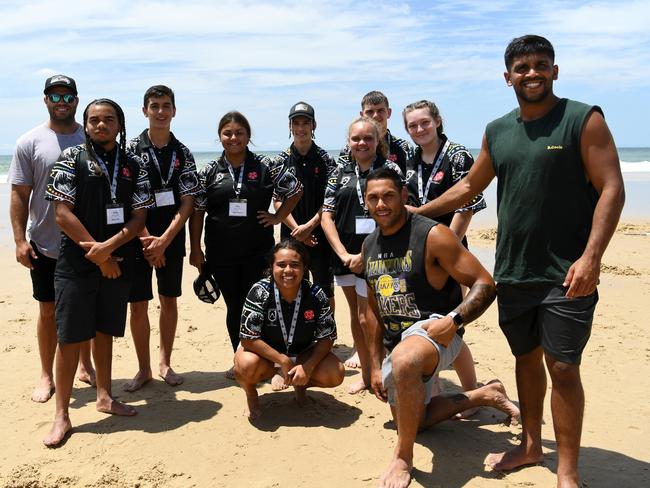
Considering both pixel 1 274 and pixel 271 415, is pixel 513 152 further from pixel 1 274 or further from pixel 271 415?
pixel 1 274

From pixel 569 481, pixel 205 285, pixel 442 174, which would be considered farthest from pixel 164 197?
pixel 569 481

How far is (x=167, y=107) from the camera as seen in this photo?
16.2ft

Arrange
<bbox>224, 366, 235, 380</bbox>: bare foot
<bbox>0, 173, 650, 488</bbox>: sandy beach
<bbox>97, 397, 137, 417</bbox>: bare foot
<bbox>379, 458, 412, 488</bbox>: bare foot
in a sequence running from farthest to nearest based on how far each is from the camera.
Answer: <bbox>224, 366, 235, 380</bbox>: bare foot < <bbox>97, 397, 137, 417</bbox>: bare foot < <bbox>0, 173, 650, 488</bbox>: sandy beach < <bbox>379, 458, 412, 488</bbox>: bare foot

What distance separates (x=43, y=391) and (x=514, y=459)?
Answer: 11.3ft

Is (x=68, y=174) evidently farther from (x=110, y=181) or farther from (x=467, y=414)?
(x=467, y=414)

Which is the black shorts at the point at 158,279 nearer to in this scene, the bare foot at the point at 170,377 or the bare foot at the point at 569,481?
the bare foot at the point at 170,377

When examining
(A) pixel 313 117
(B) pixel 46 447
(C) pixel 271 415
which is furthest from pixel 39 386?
(A) pixel 313 117

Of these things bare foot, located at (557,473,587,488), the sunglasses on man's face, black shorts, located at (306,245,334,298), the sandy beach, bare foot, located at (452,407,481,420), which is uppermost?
the sunglasses on man's face

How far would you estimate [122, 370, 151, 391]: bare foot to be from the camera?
4.96m

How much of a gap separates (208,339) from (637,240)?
8.94m

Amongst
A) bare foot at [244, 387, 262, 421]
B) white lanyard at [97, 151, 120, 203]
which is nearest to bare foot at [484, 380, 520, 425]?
bare foot at [244, 387, 262, 421]

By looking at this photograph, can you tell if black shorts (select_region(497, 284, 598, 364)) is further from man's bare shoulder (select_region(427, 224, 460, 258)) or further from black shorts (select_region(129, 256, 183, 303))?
black shorts (select_region(129, 256, 183, 303))

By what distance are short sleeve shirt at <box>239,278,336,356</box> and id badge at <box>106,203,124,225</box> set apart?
1.01m

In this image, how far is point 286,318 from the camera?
4.38m
